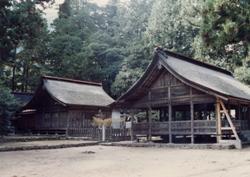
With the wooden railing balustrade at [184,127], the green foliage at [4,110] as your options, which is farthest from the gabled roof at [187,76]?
the green foliage at [4,110]

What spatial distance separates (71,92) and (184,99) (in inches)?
622

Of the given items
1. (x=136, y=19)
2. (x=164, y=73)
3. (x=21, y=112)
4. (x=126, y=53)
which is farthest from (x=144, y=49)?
(x=164, y=73)

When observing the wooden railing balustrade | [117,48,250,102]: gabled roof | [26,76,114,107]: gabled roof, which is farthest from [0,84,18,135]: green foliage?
the wooden railing balustrade

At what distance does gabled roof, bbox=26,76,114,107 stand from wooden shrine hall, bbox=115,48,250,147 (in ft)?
28.0

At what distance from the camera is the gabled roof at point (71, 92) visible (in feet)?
110

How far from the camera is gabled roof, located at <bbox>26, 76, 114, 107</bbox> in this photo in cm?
3366

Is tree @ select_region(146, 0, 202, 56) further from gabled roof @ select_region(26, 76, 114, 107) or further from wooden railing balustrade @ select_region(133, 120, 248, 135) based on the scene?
wooden railing balustrade @ select_region(133, 120, 248, 135)

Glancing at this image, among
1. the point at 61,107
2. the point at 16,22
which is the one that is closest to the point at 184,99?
the point at 16,22

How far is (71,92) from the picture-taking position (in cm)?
3594

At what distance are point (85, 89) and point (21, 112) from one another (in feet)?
23.9

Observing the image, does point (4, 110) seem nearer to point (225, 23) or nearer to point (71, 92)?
point (71, 92)

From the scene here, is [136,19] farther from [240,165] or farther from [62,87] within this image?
[240,165]

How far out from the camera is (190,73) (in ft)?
78.1

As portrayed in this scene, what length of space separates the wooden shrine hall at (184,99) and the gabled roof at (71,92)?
854 cm
